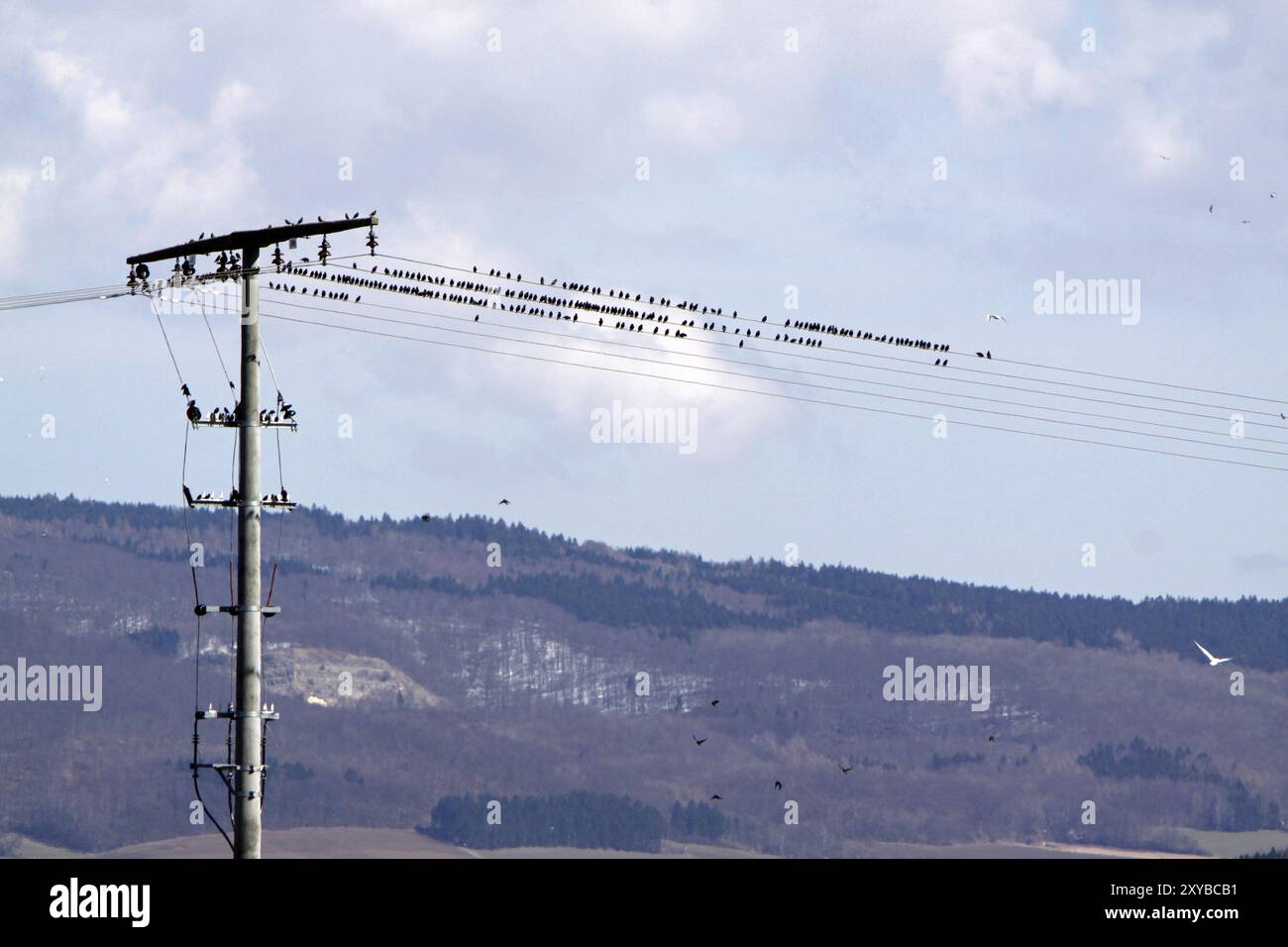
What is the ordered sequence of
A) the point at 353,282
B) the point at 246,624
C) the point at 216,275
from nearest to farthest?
1. the point at 246,624
2. the point at 216,275
3. the point at 353,282

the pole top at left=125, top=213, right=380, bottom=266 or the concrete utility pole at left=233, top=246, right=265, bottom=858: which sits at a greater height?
the pole top at left=125, top=213, right=380, bottom=266

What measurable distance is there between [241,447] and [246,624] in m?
5.20

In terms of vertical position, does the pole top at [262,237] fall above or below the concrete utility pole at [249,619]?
above

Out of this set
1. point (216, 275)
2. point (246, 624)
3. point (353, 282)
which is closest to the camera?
point (246, 624)

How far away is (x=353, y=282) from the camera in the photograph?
3142 inches
